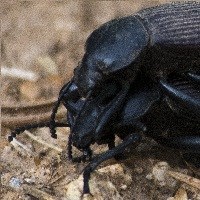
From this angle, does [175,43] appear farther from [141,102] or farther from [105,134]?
[105,134]

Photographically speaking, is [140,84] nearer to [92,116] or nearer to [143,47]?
[143,47]

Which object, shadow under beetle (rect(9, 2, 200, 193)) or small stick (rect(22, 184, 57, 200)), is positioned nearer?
shadow under beetle (rect(9, 2, 200, 193))

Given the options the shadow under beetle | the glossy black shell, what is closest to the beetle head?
the shadow under beetle

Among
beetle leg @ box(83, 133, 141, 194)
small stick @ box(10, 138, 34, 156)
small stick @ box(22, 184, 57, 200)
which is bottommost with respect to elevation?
small stick @ box(10, 138, 34, 156)

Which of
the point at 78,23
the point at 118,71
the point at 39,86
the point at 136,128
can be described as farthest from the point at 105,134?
the point at 78,23

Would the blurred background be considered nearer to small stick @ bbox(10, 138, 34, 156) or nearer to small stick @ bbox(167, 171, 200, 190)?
small stick @ bbox(10, 138, 34, 156)

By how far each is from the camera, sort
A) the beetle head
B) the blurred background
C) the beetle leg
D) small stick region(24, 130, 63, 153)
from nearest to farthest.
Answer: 1. the beetle leg
2. the beetle head
3. small stick region(24, 130, 63, 153)
4. the blurred background

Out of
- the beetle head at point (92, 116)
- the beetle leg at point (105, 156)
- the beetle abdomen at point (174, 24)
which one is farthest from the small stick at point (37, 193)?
the beetle abdomen at point (174, 24)
